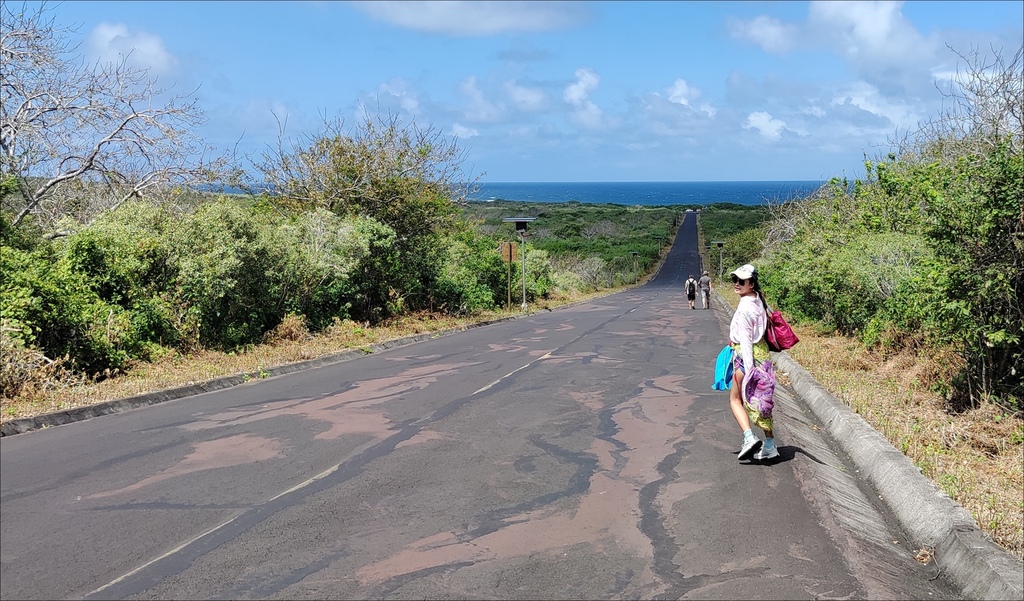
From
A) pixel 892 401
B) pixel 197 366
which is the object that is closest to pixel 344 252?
pixel 197 366

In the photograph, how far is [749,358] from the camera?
7.75 m

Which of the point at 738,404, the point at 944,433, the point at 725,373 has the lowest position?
the point at 944,433

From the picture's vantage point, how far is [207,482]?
6.95 metres

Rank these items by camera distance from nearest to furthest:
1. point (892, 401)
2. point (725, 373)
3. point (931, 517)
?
point (931, 517), point (725, 373), point (892, 401)

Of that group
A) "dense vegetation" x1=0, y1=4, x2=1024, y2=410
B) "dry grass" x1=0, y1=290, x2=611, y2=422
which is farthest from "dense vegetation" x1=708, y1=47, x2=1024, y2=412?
"dry grass" x1=0, y1=290, x2=611, y2=422

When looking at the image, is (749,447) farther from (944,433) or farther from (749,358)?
(944,433)

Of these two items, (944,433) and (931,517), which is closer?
(931,517)

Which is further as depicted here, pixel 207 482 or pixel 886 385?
pixel 886 385

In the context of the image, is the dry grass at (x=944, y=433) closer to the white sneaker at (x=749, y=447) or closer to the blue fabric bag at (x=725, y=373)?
the white sneaker at (x=749, y=447)

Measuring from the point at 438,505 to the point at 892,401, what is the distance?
267 inches

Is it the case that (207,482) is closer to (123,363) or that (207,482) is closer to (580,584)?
(580,584)

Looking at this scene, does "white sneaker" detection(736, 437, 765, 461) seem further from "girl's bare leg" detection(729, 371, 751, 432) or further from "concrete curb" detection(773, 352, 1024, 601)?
"concrete curb" detection(773, 352, 1024, 601)

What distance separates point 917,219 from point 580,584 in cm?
1357

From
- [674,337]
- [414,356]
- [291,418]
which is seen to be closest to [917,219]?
[674,337]
